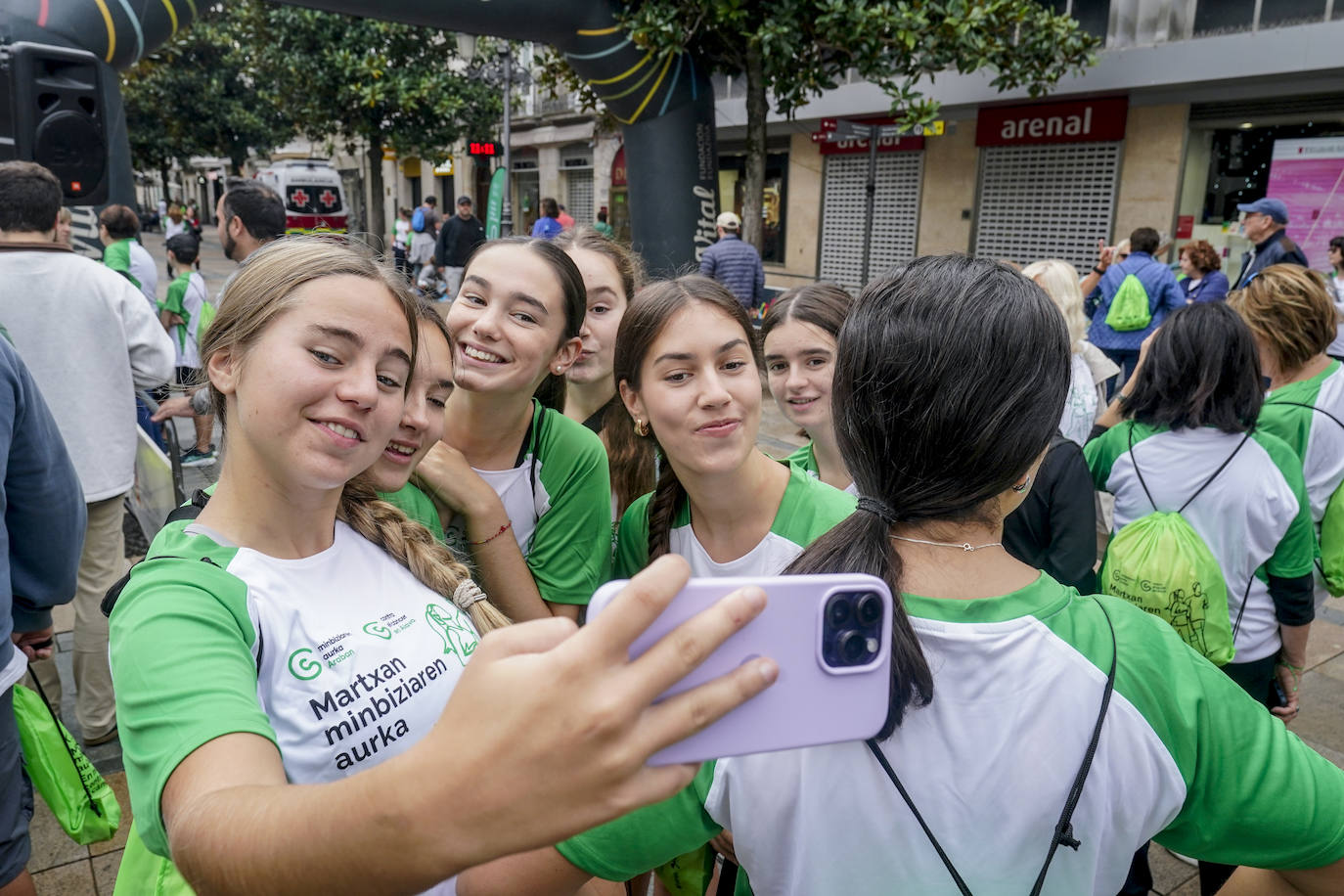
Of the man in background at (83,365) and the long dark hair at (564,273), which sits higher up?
the long dark hair at (564,273)

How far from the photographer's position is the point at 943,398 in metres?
1.02

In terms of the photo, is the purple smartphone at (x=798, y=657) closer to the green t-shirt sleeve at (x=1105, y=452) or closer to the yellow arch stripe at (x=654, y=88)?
the green t-shirt sleeve at (x=1105, y=452)

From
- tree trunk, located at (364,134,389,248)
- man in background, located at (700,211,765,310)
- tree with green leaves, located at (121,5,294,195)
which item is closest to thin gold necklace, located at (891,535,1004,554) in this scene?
man in background, located at (700,211,765,310)

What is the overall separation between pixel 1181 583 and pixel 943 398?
1.56 m

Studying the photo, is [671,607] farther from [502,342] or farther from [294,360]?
[502,342]

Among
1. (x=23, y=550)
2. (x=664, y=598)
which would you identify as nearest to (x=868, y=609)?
(x=664, y=598)

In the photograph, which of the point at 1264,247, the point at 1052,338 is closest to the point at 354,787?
the point at 1052,338

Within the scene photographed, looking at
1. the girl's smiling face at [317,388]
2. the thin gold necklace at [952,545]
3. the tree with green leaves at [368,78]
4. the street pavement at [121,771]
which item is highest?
the tree with green leaves at [368,78]

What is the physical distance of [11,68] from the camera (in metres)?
4.02

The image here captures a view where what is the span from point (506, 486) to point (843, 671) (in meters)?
1.43

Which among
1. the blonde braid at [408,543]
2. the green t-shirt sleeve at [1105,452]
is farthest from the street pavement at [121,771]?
the green t-shirt sleeve at [1105,452]

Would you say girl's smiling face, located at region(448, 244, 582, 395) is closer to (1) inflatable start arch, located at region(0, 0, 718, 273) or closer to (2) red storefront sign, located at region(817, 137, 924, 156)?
(1) inflatable start arch, located at region(0, 0, 718, 273)

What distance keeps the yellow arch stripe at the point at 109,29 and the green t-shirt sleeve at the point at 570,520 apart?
5.84 m

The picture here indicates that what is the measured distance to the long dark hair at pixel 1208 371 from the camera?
2.46 metres
